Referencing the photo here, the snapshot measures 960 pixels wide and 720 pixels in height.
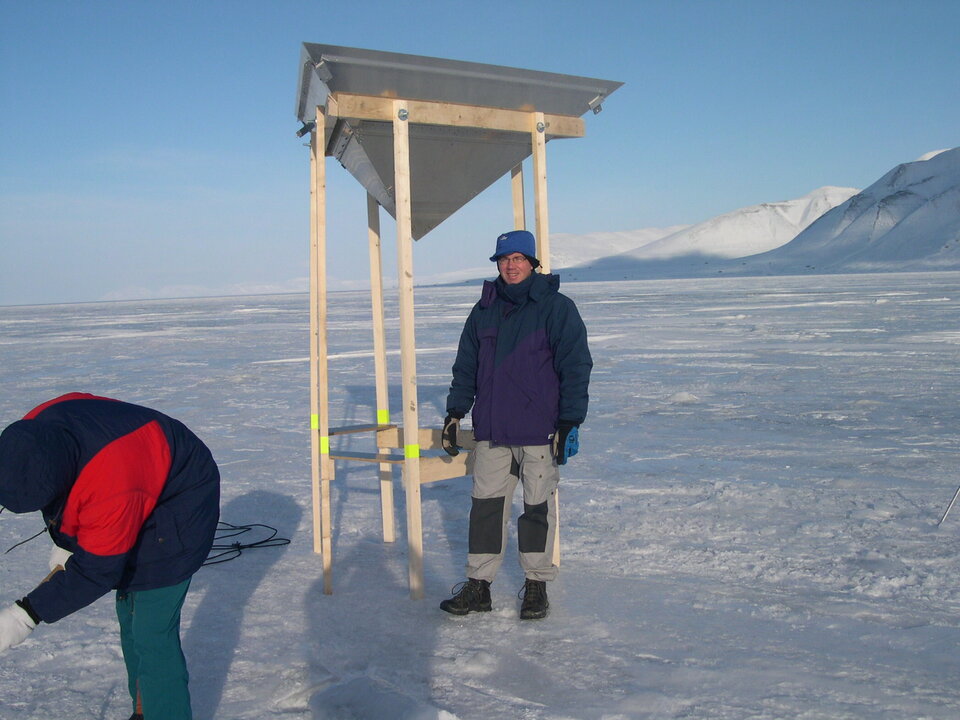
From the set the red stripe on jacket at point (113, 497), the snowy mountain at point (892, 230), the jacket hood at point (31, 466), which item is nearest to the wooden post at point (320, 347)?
the red stripe on jacket at point (113, 497)

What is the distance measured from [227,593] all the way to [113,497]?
2.13m

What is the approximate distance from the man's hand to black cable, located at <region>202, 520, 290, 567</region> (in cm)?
A: 199

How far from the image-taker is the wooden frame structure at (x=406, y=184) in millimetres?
3865

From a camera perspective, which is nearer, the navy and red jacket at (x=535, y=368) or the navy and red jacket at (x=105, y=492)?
the navy and red jacket at (x=105, y=492)

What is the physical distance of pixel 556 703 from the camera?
118 inches

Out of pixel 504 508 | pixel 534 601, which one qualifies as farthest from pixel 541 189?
pixel 534 601

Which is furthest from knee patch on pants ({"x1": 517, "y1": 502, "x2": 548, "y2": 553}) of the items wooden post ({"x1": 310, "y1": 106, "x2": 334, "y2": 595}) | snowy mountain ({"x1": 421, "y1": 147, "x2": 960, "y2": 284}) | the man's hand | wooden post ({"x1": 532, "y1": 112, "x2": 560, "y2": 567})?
snowy mountain ({"x1": 421, "y1": 147, "x2": 960, "y2": 284})

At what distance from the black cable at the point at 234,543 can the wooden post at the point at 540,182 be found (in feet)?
7.46

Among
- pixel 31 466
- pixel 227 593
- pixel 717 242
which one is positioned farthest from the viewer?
pixel 717 242

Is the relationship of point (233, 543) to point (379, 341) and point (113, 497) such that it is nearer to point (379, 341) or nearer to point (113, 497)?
point (379, 341)

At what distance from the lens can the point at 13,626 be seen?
2.32 meters

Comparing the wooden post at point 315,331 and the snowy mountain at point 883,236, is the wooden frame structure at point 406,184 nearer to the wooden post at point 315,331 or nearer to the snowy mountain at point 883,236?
the wooden post at point 315,331

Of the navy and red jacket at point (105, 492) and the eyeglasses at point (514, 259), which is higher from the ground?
the eyeglasses at point (514, 259)

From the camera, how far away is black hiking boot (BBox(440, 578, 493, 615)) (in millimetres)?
3826
